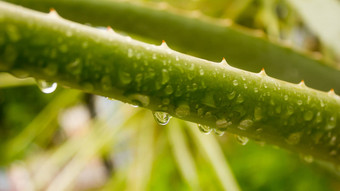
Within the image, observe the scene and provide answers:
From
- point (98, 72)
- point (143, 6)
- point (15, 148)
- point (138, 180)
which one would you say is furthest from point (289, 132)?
point (15, 148)

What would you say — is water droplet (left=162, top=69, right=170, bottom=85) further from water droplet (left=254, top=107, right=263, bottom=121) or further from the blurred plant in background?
the blurred plant in background

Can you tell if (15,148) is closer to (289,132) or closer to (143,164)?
(143,164)

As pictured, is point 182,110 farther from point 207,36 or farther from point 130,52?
point 207,36

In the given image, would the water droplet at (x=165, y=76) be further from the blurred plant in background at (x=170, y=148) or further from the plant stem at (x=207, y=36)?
the blurred plant in background at (x=170, y=148)

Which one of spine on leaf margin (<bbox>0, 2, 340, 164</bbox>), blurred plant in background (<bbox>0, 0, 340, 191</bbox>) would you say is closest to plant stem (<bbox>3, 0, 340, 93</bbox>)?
blurred plant in background (<bbox>0, 0, 340, 191</bbox>)

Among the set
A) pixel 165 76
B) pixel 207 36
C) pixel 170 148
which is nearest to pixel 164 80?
pixel 165 76
